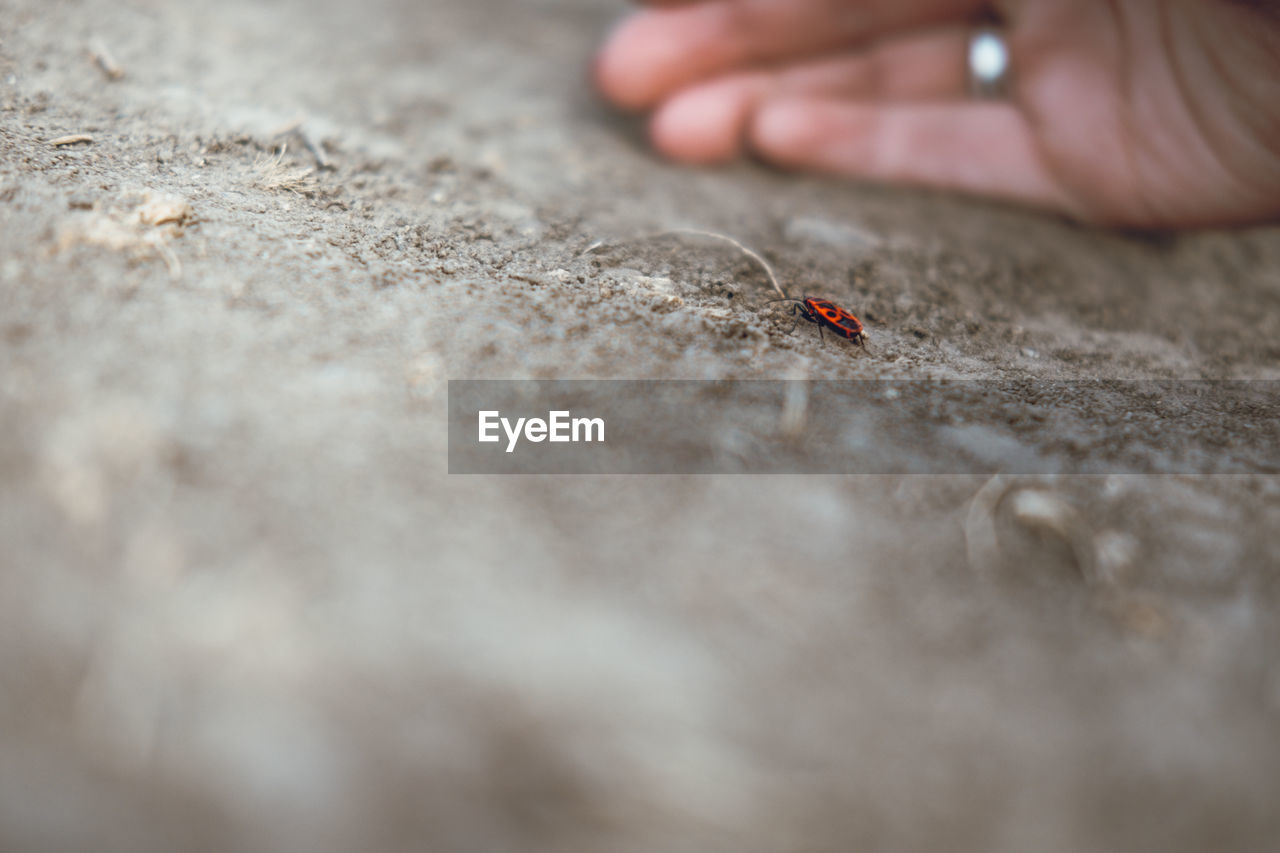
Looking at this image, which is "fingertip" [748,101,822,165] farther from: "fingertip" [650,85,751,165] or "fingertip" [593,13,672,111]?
"fingertip" [593,13,672,111]

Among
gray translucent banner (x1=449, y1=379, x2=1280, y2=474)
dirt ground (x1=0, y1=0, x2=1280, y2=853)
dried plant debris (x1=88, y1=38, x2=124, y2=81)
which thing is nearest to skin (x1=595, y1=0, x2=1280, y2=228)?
dirt ground (x1=0, y1=0, x2=1280, y2=853)

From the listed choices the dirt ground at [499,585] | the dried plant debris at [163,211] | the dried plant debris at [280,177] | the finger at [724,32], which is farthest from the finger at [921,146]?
the dried plant debris at [163,211]

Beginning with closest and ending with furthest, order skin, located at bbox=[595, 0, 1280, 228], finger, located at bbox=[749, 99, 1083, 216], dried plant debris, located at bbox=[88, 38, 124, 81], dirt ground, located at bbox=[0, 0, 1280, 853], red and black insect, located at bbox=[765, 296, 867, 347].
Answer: dirt ground, located at bbox=[0, 0, 1280, 853], red and black insect, located at bbox=[765, 296, 867, 347], dried plant debris, located at bbox=[88, 38, 124, 81], skin, located at bbox=[595, 0, 1280, 228], finger, located at bbox=[749, 99, 1083, 216]

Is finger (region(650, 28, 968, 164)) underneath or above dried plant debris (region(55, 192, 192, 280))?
above

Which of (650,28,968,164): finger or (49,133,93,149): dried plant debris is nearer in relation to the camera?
(49,133,93,149): dried plant debris

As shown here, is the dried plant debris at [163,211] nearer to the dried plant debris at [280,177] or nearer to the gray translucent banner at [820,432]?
the dried plant debris at [280,177]

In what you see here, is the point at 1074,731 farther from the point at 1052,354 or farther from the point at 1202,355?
the point at 1202,355

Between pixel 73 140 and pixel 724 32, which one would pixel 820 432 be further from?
pixel 724 32

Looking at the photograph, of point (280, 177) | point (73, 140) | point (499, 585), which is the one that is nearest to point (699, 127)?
point (280, 177)
